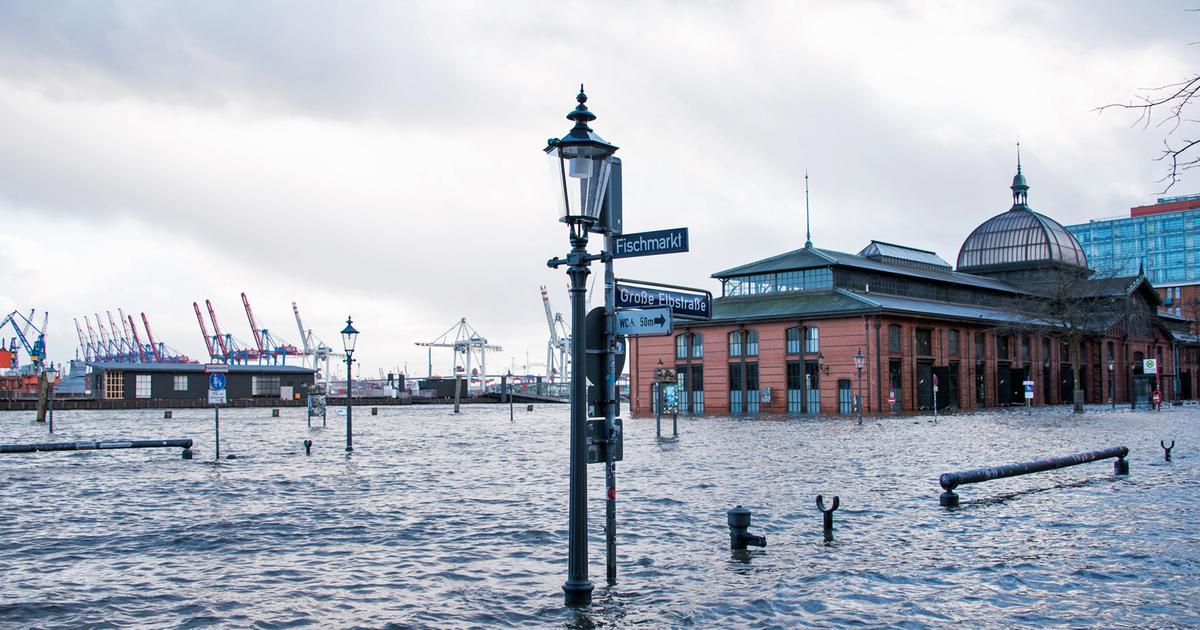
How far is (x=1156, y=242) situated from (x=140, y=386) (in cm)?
14875

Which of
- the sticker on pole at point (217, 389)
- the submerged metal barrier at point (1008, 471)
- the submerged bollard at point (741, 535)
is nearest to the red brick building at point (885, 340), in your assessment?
the sticker on pole at point (217, 389)

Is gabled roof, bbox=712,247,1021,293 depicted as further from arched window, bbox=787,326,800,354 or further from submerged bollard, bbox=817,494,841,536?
submerged bollard, bbox=817,494,841,536

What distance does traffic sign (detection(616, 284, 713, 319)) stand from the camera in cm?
1113

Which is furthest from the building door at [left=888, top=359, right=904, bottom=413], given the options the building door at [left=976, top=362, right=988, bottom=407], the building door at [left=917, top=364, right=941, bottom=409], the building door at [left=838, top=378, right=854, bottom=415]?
the building door at [left=976, top=362, right=988, bottom=407]

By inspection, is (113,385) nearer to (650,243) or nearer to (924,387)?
(924,387)

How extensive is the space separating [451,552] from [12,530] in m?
7.78

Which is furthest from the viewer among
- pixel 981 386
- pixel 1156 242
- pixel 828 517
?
pixel 1156 242

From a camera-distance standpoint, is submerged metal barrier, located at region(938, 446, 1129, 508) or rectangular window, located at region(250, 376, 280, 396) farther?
rectangular window, located at region(250, 376, 280, 396)

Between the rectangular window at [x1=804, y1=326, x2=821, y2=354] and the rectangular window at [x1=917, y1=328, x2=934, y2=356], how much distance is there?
25.4ft

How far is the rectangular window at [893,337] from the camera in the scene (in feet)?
225

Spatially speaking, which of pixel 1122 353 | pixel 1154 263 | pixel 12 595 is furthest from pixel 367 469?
pixel 1154 263

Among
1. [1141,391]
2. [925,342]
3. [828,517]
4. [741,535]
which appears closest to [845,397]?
[925,342]

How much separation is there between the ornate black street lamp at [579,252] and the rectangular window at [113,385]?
11748 cm

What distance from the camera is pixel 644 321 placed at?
1080 cm
